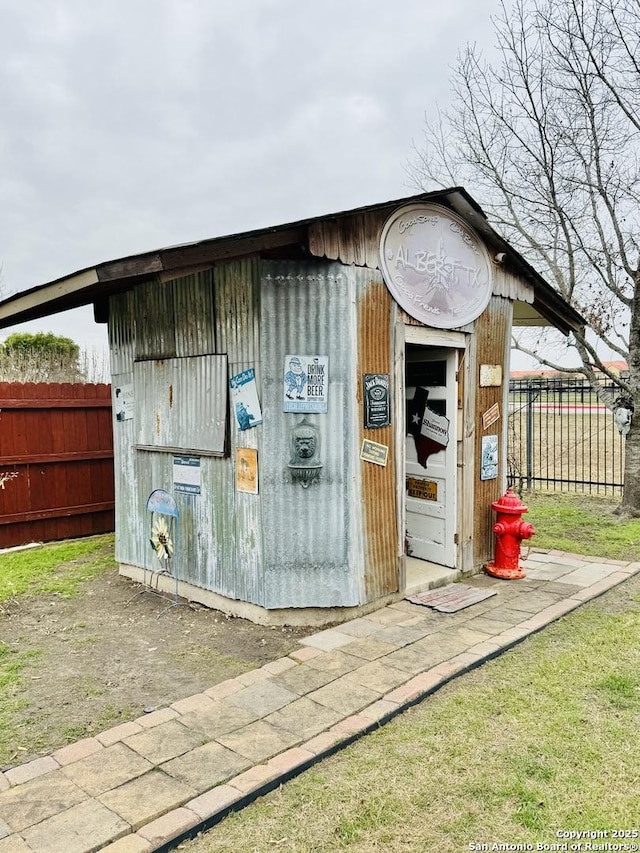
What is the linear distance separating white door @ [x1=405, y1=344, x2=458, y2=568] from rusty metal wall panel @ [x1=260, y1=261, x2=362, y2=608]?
4.76ft

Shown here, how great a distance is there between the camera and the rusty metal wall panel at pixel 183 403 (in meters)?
4.64

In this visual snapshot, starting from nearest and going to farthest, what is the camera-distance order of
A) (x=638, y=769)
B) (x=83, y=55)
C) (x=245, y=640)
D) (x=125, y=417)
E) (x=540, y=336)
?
(x=638, y=769) → (x=245, y=640) → (x=125, y=417) → (x=83, y=55) → (x=540, y=336)

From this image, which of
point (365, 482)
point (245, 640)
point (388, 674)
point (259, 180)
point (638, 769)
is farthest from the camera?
point (259, 180)

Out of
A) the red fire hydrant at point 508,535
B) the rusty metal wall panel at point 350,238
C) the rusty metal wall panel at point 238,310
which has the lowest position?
the red fire hydrant at point 508,535

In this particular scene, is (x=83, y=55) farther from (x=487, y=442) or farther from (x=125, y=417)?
(x=487, y=442)

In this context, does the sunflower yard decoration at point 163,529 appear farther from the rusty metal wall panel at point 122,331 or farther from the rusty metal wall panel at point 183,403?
the rusty metal wall panel at point 122,331

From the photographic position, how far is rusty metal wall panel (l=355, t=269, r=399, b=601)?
4.49 m

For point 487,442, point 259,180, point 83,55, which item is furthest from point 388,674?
point 259,180

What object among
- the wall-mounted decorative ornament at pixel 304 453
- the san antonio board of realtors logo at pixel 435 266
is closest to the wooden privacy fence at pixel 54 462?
the wall-mounted decorative ornament at pixel 304 453

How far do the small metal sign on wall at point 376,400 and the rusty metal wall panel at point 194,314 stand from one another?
1.30 metres

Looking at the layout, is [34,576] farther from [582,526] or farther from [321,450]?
[582,526]

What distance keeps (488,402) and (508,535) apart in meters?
1.33

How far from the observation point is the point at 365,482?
179 inches

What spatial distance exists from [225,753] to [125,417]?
3.71 meters
